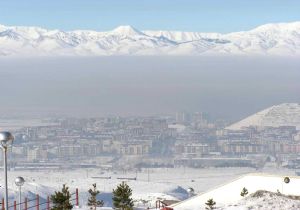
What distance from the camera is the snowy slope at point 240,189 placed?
37.1 meters

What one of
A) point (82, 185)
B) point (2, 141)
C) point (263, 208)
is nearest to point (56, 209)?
point (263, 208)

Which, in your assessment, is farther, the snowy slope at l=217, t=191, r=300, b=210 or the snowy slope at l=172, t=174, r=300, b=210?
the snowy slope at l=172, t=174, r=300, b=210

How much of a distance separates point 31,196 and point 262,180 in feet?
247

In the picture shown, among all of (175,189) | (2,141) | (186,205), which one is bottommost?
(175,189)

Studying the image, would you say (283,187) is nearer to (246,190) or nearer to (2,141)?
(246,190)

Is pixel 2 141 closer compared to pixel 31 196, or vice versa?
pixel 2 141

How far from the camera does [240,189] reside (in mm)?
39062

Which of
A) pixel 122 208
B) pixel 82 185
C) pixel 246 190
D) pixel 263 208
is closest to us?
pixel 263 208

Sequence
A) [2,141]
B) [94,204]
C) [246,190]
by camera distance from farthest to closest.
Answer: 1. [246,190]
2. [94,204]
3. [2,141]

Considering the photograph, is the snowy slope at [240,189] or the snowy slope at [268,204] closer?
the snowy slope at [268,204]

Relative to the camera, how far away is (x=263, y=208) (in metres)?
27.4

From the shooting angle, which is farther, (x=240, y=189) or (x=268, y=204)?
(x=240, y=189)

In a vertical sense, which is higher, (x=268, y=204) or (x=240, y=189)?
(x=268, y=204)

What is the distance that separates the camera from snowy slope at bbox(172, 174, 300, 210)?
37.1 metres
